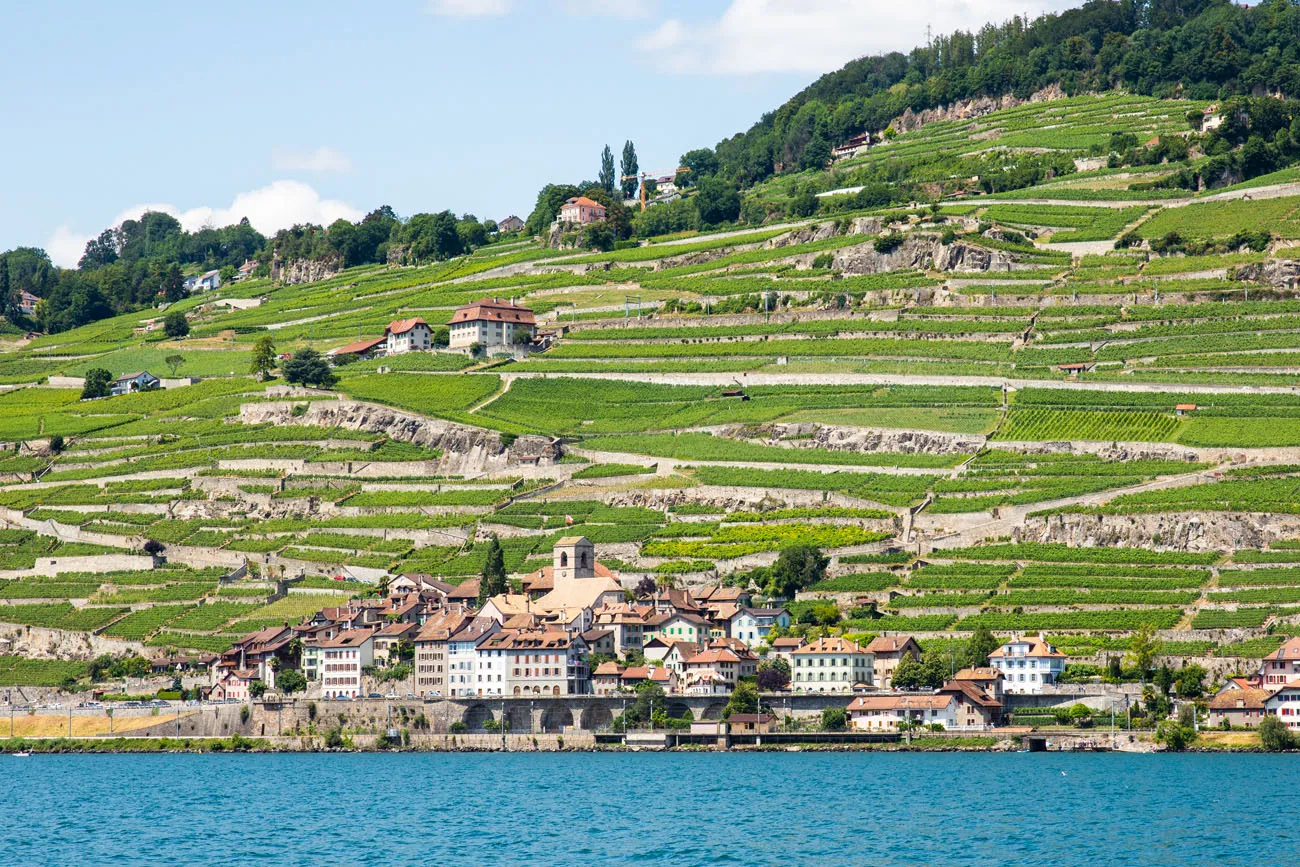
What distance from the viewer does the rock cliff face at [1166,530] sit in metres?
82.4

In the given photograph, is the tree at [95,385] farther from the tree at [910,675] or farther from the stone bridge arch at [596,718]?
the tree at [910,675]

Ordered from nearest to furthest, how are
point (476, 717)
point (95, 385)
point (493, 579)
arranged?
point (476, 717), point (493, 579), point (95, 385)

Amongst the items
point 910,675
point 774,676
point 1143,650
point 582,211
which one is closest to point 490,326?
point 582,211

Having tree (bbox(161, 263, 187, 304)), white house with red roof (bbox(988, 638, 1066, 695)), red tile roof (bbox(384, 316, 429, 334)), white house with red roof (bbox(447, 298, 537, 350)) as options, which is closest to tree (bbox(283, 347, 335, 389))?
red tile roof (bbox(384, 316, 429, 334))

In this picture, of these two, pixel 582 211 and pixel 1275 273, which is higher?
pixel 582 211

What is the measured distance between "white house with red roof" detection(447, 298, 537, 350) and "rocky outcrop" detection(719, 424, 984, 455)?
2752 cm

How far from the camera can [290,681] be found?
87.6 metres

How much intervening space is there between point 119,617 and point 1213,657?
175 ft

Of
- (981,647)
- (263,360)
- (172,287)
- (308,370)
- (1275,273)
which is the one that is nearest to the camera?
(981,647)

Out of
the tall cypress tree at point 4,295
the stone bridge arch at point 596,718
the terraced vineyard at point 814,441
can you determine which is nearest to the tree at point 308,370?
the terraced vineyard at point 814,441

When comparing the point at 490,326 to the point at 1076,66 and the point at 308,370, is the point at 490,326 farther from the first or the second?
the point at 1076,66

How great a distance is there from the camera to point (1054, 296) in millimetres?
115688

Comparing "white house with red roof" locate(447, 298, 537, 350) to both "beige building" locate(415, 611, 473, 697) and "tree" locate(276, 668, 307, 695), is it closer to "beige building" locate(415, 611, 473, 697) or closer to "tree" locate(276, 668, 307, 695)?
"beige building" locate(415, 611, 473, 697)

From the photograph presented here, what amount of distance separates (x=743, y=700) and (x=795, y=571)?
827 cm
